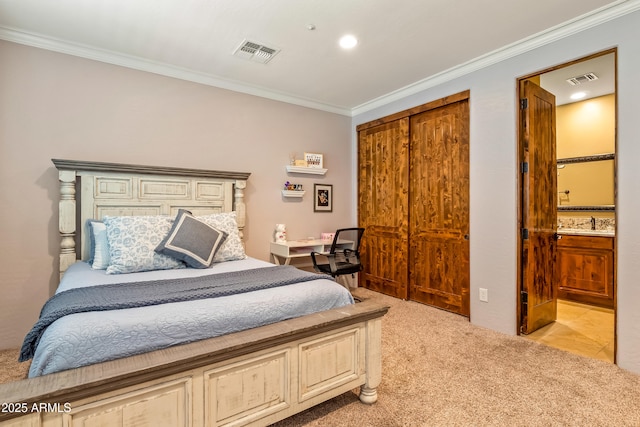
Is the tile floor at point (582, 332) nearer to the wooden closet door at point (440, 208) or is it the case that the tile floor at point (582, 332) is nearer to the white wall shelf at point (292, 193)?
the wooden closet door at point (440, 208)

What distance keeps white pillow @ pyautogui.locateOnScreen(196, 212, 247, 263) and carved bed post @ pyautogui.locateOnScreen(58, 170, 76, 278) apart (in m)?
1.01

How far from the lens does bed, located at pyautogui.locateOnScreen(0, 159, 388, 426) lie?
1.17m

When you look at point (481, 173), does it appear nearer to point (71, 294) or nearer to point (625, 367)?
point (625, 367)

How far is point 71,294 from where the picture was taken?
1.64 metres

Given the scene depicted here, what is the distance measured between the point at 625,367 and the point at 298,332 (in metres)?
2.43

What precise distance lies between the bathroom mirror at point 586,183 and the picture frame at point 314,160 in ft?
11.2

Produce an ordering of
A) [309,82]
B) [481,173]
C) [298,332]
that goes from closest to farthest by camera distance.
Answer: [298,332] < [481,173] < [309,82]

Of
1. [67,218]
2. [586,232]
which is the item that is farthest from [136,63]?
[586,232]

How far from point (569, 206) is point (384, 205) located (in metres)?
2.64

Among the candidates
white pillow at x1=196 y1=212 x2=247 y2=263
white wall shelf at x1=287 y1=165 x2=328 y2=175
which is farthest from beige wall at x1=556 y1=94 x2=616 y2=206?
white pillow at x1=196 y1=212 x2=247 y2=263

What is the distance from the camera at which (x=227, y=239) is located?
285 centimetres

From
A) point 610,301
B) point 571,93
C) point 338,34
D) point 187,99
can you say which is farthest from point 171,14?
point 610,301

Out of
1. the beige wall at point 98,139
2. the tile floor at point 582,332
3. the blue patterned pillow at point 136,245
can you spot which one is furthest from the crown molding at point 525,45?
the blue patterned pillow at point 136,245

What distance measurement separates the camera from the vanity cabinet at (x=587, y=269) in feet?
12.4
